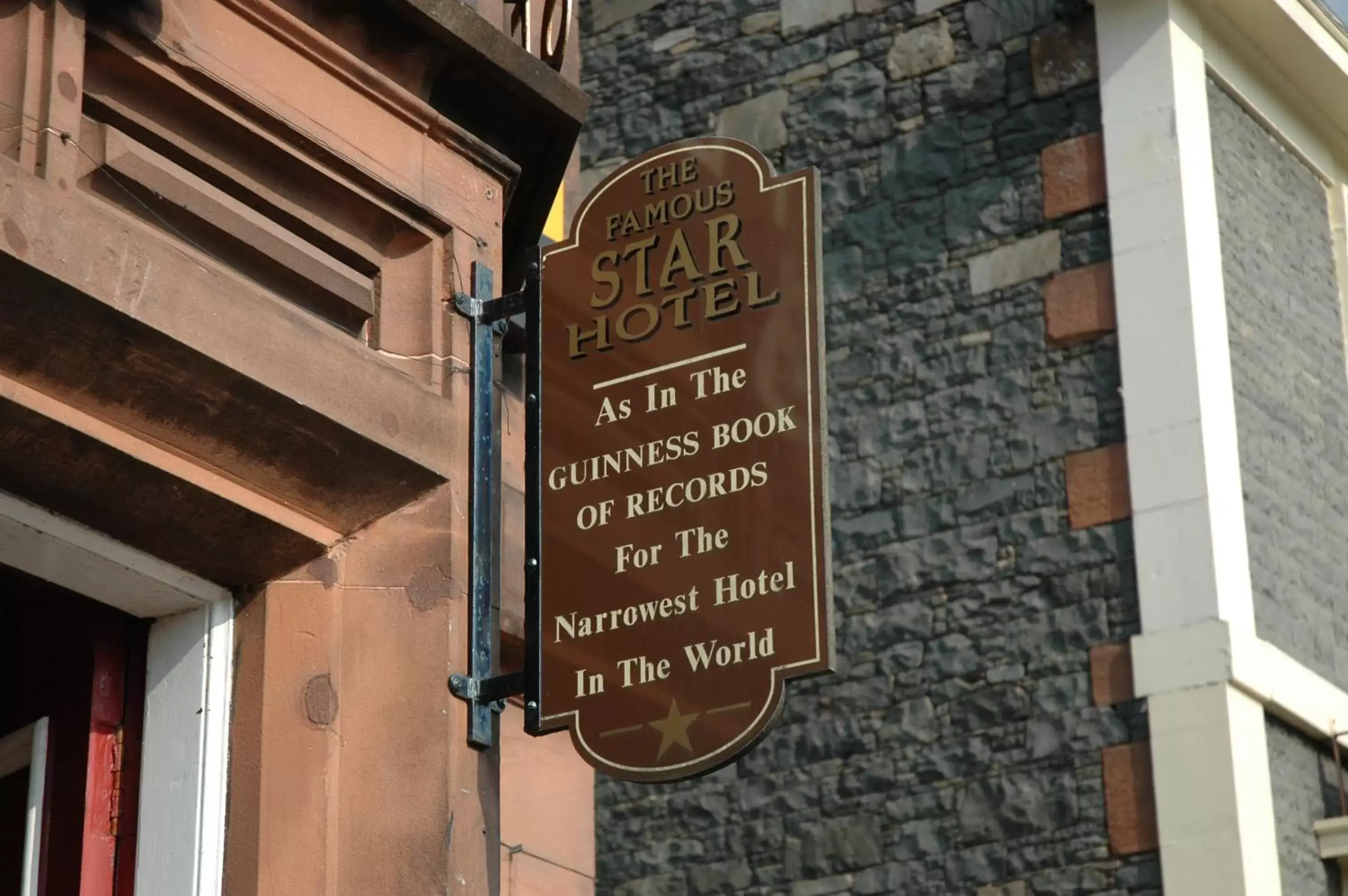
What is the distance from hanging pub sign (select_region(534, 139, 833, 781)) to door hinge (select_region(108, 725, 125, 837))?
0.92 m

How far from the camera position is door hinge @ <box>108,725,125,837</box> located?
5.34 metres

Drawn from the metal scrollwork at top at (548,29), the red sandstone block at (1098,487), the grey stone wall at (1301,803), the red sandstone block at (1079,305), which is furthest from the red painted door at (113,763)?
the red sandstone block at (1079,305)

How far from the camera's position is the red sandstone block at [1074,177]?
12.4m

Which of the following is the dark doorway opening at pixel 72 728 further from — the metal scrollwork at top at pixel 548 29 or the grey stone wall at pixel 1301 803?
the grey stone wall at pixel 1301 803

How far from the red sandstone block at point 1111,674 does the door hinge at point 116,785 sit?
6.80 meters

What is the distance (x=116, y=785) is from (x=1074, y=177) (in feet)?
26.4

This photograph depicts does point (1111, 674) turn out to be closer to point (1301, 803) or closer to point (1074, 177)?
point (1301, 803)

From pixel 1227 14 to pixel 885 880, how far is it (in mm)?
4628

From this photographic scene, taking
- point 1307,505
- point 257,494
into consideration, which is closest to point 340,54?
point 257,494

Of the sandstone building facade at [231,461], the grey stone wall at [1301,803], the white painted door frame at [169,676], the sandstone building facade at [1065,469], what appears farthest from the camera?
the sandstone building facade at [1065,469]

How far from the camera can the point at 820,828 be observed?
483 inches

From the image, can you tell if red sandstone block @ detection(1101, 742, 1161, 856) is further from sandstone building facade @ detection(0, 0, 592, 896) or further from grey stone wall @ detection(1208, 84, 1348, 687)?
sandstone building facade @ detection(0, 0, 592, 896)

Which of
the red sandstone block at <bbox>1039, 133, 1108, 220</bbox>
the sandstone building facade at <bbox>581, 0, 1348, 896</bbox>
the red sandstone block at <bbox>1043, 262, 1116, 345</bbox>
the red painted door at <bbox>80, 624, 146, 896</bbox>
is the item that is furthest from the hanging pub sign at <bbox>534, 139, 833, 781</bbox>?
the red sandstone block at <bbox>1039, 133, 1108, 220</bbox>

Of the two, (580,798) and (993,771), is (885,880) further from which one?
(580,798)
